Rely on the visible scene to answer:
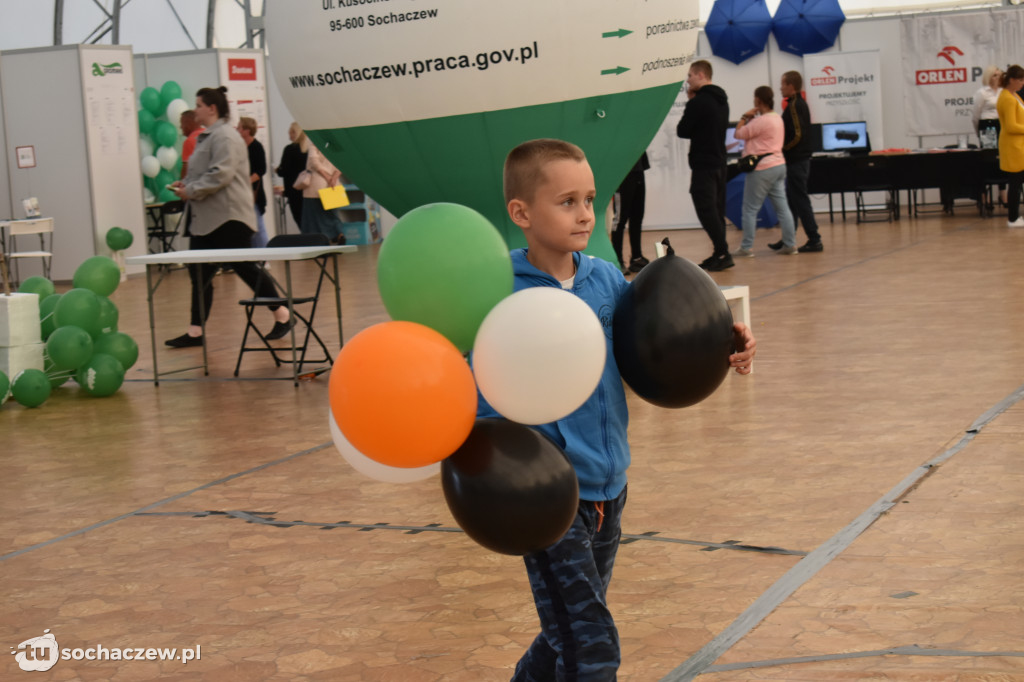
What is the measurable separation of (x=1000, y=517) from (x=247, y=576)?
8.30 feet

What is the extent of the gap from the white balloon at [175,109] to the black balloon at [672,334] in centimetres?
1622

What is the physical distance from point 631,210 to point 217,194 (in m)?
5.06

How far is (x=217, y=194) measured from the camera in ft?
29.4

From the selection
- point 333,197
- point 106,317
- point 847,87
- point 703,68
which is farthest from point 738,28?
point 106,317

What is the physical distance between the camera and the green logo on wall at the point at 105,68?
1569cm

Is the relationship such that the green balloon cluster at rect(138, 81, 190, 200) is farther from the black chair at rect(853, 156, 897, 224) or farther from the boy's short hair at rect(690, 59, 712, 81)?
the black chair at rect(853, 156, 897, 224)

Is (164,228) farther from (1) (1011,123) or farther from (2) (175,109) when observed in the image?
(1) (1011,123)

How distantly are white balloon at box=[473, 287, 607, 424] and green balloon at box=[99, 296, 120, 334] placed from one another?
615 centimetres

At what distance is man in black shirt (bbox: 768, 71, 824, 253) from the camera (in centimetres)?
1376

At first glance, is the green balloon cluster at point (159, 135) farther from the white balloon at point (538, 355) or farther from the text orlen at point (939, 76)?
the white balloon at point (538, 355)

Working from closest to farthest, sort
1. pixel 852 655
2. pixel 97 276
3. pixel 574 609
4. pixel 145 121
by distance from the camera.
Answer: pixel 574 609 < pixel 852 655 < pixel 97 276 < pixel 145 121

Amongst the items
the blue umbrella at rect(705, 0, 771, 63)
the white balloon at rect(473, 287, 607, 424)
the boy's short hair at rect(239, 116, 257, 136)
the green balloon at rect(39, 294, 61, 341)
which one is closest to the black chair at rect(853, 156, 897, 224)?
the blue umbrella at rect(705, 0, 771, 63)

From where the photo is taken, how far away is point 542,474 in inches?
84.4

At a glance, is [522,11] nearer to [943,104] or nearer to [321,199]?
[321,199]
